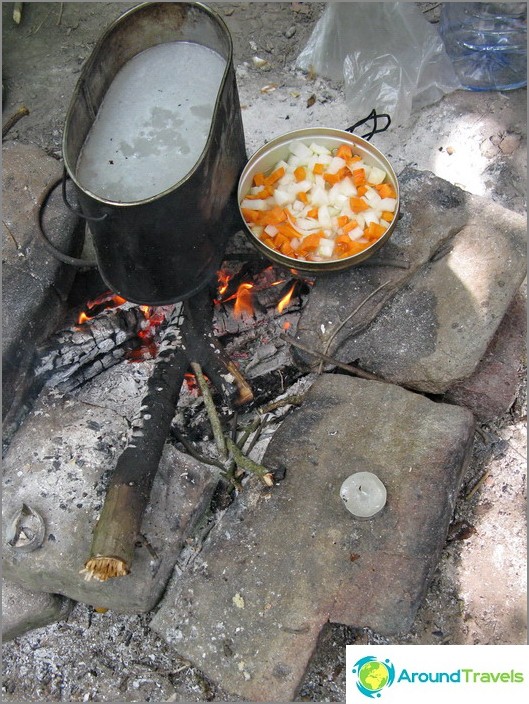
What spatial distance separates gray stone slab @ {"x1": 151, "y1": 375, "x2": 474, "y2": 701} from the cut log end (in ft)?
1.00

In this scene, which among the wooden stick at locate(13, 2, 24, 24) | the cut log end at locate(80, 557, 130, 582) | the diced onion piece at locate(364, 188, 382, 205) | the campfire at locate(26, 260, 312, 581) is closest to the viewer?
the cut log end at locate(80, 557, 130, 582)

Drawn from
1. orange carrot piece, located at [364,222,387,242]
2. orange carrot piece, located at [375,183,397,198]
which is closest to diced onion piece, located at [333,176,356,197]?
orange carrot piece, located at [375,183,397,198]

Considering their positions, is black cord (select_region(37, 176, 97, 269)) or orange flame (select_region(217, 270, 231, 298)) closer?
black cord (select_region(37, 176, 97, 269))

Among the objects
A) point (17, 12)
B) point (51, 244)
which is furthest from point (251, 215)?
point (17, 12)

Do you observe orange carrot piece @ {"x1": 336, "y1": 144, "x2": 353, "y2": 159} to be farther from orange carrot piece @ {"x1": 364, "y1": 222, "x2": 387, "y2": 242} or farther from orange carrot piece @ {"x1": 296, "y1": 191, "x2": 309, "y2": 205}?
orange carrot piece @ {"x1": 364, "y1": 222, "x2": 387, "y2": 242}

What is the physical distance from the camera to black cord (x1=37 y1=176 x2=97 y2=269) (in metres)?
2.92

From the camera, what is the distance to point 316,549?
248 cm

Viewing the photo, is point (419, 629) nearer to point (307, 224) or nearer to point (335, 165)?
point (307, 224)

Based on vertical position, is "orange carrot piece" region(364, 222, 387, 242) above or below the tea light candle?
above

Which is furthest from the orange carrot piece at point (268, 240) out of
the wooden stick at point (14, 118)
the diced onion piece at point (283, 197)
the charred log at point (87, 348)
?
Answer: the wooden stick at point (14, 118)

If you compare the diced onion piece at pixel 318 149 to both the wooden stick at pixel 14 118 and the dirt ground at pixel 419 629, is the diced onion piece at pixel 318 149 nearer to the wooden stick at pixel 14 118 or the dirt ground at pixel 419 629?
the dirt ground at pixel 419 629

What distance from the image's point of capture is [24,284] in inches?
117

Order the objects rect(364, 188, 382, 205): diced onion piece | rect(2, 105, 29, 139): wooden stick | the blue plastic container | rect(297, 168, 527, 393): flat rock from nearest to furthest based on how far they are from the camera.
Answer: rect(297, 168, 527, 393): flat rock
rect(364, 188, 382, 205): diced onion piece
rect(2, 105, 29, 139): wooden stick
the blue plastic container

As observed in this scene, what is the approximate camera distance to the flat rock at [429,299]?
2.88 metres
